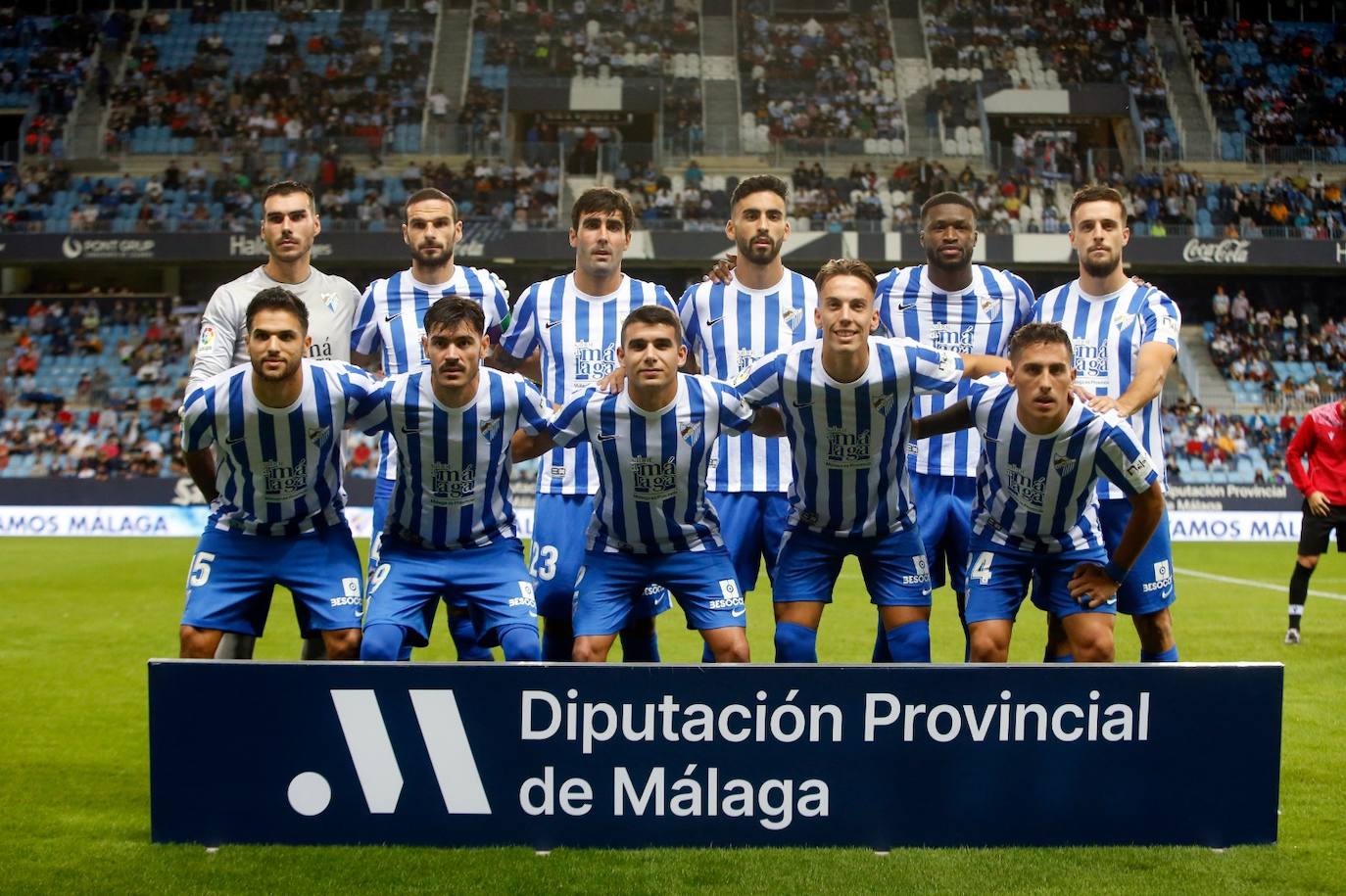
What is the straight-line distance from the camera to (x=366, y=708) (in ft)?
13.9

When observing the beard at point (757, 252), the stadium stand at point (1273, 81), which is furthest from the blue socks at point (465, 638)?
the stadium stand at point (1273, 81)

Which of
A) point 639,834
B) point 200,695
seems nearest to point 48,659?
point 200,695

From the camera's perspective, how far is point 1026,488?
5137mm

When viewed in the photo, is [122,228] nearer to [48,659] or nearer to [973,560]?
[48,659]

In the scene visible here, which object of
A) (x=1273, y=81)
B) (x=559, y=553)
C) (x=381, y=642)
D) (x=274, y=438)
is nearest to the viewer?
(x=381, y=642)

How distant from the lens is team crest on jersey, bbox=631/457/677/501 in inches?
199

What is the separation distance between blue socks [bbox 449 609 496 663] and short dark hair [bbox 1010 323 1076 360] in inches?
89.0

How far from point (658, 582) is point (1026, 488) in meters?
1.39

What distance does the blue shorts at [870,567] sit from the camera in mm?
5277

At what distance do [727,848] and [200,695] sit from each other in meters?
1.68

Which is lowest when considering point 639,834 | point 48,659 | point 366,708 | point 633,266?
point 48,659

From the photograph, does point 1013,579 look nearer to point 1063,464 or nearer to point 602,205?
point 1063,464

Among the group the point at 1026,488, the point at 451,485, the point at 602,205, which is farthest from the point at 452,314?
the point at 1026,488

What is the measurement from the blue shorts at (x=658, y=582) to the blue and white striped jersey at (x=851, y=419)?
46 cm
